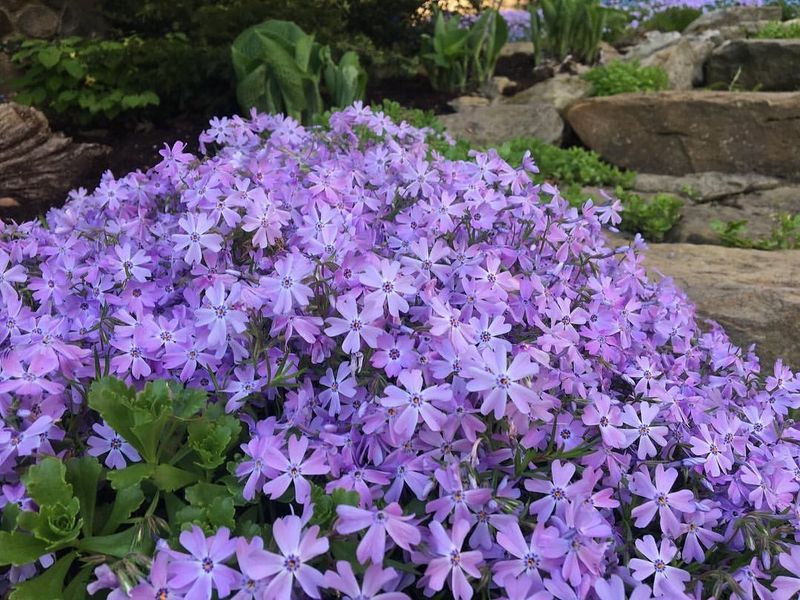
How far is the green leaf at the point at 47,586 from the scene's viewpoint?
3.29ft

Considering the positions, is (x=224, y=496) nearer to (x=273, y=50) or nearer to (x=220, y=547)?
(x=220, y=547)

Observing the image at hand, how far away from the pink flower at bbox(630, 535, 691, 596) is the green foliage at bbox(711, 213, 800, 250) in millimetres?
2951

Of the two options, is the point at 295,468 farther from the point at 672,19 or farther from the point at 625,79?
the point at 672,19

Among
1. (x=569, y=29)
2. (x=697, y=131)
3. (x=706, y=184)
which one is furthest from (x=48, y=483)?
(x=569, y=29)

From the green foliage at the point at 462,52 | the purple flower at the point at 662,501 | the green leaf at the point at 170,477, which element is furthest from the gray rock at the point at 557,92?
the green leaf at the point at 170,477

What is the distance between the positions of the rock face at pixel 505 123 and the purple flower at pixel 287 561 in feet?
15.3

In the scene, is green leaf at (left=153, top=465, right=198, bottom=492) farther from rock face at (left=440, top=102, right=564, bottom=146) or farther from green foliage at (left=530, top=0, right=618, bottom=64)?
green foliage at (left=530, top=0, right=618, bottom=64)

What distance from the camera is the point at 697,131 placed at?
5492 millimetres

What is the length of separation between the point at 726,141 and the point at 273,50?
3573 millimetres

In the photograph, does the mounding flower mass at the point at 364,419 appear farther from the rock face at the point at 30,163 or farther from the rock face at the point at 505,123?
the rock face at the point at 505,123

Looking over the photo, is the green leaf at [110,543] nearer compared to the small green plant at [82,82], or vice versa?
the green leaf at [110,543]

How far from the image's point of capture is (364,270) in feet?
4.23

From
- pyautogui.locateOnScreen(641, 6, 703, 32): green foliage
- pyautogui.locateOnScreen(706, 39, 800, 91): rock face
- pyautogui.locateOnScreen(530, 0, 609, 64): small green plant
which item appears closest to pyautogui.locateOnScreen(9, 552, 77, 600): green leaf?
pyautogui.locateOnScreen(530, 0, 609, 64): small green plant

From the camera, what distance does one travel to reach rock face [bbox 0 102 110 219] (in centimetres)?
315
